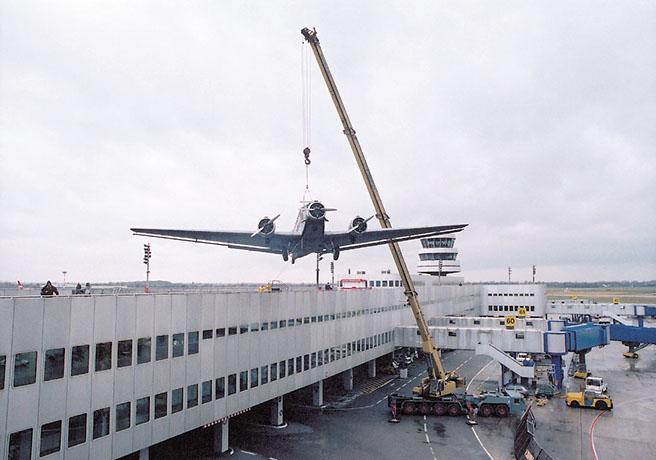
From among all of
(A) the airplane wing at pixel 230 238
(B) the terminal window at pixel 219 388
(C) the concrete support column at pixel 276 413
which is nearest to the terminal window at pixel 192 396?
(B) the terminal window at pixel 219 388

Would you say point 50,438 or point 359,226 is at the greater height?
point 359,226

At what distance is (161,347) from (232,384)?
704cm

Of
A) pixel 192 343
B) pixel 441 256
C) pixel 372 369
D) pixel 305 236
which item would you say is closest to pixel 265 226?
pixel 305 236

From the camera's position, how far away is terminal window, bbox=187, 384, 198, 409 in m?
27.9

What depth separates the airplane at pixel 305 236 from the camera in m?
34.2

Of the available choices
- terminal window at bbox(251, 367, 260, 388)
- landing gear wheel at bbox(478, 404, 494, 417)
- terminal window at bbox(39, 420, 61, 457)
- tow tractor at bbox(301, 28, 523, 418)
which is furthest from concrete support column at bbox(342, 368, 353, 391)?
terminal window at bbox(39, 420, 61, 457)

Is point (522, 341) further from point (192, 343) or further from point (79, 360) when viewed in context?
point (79, 360)

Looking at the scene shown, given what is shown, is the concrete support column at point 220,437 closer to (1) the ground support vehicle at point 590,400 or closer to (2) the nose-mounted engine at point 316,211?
(2) the nose-mounted engine at point 316,211

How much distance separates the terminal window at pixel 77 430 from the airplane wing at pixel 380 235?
20781mm

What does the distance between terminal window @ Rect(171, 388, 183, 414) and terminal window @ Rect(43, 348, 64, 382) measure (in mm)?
7341

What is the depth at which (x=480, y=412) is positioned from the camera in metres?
42.5

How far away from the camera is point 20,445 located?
1930 cm

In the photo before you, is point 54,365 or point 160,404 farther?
point 160,404

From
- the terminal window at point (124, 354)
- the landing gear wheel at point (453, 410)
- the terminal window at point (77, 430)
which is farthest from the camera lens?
the landing gear wheel at point (453, 410)
